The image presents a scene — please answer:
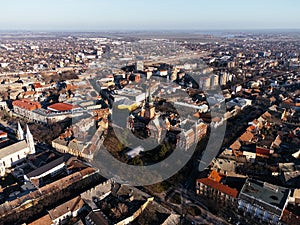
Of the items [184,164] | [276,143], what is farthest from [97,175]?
[276,143]

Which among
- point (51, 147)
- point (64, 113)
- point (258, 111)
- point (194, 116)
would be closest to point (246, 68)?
point (258, 111)

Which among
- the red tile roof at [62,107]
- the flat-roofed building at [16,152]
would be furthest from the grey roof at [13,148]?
the red tile roof at [62,107]

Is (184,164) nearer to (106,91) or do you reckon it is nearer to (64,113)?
(64,113)

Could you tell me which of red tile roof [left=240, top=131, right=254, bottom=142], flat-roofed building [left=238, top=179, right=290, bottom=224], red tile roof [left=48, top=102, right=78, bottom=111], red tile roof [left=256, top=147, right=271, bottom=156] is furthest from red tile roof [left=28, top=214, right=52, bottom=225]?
red tile roof [left=48, top=102, right=78, bottom=111]

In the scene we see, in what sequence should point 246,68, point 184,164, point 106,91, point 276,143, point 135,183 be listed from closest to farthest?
point 135,183
point 184,164
point 276,143
point 106,91
point 246,68

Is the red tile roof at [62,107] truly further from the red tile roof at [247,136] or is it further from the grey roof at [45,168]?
the red tile roof at [247,136]

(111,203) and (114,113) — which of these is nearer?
(111,203)

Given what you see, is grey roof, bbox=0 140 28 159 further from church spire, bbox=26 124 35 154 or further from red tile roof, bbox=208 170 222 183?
red tile roof, bbox=208 170 222 183

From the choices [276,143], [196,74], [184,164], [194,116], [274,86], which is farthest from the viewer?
[196,74]
